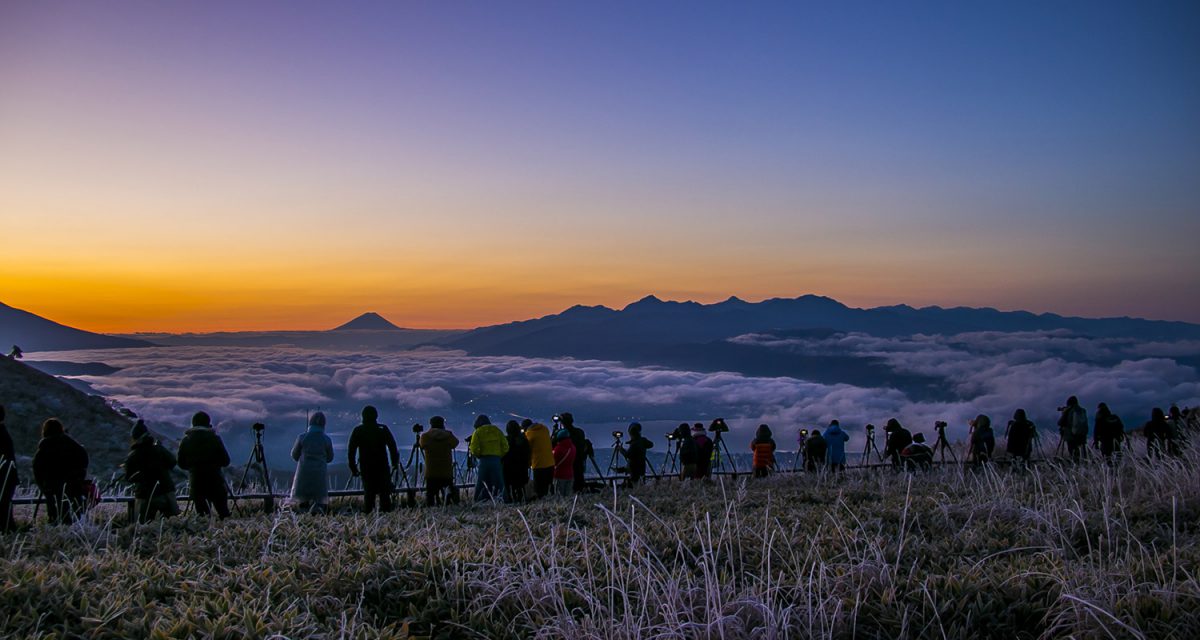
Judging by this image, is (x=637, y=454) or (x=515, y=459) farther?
(x=637, y=454)

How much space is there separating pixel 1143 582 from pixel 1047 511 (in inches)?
112

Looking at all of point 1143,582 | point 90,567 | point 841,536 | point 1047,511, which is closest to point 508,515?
point 841,536

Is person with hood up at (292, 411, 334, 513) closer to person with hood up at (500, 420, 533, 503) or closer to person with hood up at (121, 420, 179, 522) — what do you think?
person with hood up at (121, 420, 179, 522)

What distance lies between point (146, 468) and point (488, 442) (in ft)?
16.9

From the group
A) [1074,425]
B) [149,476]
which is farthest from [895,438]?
[149,476]

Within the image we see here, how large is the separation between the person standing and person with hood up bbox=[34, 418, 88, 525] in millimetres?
1277

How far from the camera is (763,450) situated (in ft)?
62.7

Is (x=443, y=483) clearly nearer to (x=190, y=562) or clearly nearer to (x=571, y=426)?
(x=571, y=426)

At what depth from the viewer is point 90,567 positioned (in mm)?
6445

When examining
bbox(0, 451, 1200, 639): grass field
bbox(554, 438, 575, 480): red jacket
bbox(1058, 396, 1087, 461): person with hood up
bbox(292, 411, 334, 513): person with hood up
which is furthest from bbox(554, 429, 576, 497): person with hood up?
bbox(1058, 396, 1087, 461): person with hood up

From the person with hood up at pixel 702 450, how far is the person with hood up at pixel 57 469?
1094 cm

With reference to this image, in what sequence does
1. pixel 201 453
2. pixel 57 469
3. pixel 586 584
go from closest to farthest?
pixel 586 584
pixel 57 469
pixel 201 453

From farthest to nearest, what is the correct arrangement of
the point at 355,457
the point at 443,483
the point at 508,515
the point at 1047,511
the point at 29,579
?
the point at 443,483, the point at 355,457, the point at 508,515, the point at 1047,511, the point at 29,579

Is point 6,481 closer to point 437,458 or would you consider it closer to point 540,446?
point 437,458
